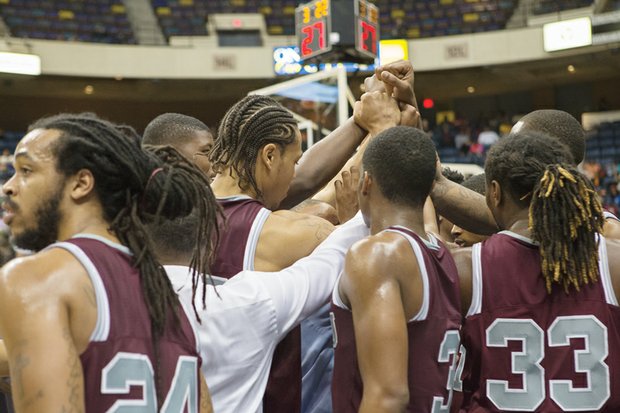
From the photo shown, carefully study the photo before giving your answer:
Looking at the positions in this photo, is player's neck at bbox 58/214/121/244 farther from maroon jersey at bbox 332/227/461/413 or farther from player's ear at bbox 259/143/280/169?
player's ear at bbox 259/143/280/169

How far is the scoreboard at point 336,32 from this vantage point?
34.4ft

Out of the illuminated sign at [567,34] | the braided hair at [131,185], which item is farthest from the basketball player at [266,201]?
the illuminated sign at [567,34]

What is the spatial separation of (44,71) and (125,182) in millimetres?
15419

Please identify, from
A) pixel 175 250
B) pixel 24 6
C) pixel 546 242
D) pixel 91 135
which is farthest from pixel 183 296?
pixel 24 6

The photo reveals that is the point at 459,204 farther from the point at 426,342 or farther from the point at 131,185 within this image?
the point at 131,185

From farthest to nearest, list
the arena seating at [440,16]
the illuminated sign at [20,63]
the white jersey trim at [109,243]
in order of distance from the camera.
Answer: the arena seating at [440,16] < the illuminated sign at [20,63] < the white jersey trim at [109,243]

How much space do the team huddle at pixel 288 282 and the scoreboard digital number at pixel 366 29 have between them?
839cm

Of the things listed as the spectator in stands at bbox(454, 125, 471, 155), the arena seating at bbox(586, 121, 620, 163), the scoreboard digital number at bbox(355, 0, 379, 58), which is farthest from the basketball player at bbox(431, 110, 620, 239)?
the spectator in stands at bbox(454, 125, 471, 155)

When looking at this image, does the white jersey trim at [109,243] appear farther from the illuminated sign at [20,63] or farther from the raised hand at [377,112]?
the illuminated sign at [20,63]

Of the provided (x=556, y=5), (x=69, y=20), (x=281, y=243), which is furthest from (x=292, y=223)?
(x=69, y=20)

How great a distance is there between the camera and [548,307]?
7.01 feet

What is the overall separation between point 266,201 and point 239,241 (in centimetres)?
28

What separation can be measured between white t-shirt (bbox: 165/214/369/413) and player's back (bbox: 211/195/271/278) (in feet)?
0.61

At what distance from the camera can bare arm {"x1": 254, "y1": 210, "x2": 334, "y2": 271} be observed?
2291mm
